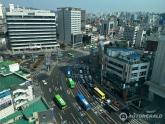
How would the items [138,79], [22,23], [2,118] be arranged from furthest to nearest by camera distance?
[22,23]
[138,79]
[2,118]

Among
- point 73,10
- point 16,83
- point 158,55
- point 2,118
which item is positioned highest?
point 73,10

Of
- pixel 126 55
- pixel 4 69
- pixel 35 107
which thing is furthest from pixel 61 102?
pixel 126 55

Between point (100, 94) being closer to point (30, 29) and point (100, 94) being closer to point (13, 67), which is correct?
point (13, 67)

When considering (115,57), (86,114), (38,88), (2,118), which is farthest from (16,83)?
(115,57)

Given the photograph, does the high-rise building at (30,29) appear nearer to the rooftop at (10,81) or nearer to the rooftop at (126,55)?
the rooftop at (126,55)

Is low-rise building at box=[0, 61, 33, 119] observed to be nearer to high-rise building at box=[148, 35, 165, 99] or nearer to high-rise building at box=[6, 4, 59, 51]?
high-rise building at box=[148, 35, 165, 99]

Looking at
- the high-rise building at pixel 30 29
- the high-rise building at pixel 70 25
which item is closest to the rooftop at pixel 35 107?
the high-rise building at pixel 30 29

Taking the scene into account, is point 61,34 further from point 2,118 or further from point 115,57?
point 2,118
